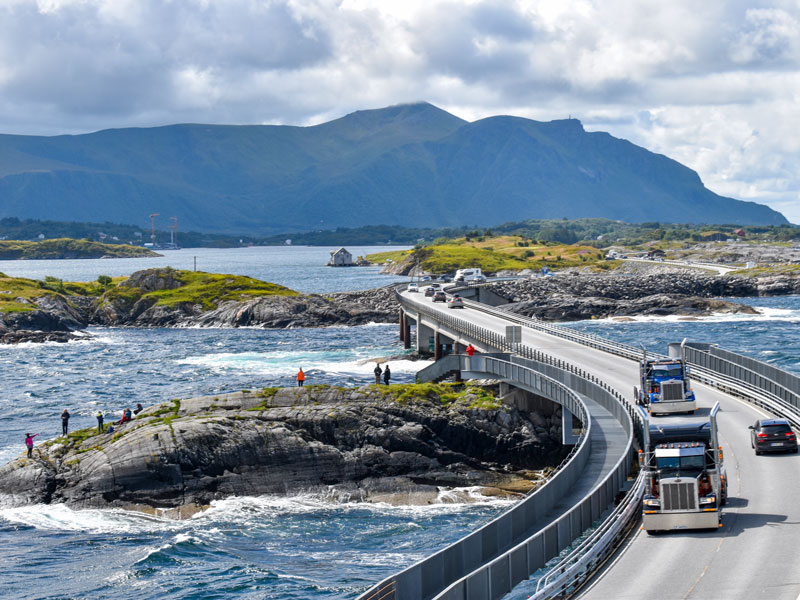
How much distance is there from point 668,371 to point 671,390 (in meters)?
0.83

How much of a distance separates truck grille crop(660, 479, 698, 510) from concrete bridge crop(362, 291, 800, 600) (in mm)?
870

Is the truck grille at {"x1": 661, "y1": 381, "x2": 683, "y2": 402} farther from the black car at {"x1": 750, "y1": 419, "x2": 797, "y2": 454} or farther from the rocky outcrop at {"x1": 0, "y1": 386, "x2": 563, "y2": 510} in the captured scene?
the rocky outcrop at {"x1": 0, "y1": 386, "x2": 563, "y2": 510}

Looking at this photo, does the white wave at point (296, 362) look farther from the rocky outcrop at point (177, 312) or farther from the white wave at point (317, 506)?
the white wave at point (317, 506)

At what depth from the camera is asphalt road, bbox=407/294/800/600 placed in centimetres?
2438

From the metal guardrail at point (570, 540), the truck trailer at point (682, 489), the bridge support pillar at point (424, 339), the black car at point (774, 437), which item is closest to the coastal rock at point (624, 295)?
the bridge support pillar at point (424, 339)

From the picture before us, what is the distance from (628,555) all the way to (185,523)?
25.7m

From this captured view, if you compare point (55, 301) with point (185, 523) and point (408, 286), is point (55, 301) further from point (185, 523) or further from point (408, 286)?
point (185, 523)

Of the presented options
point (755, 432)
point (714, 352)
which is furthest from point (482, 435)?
point (755, 432)

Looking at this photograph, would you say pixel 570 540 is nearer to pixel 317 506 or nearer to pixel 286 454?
pixel 317 506

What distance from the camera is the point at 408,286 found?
148m

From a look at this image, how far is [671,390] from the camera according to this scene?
143 ft

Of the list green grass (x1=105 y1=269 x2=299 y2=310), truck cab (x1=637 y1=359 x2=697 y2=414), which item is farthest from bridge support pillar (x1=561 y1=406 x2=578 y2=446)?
green grass (x1=105 y1=269 x2=299 y2=310)

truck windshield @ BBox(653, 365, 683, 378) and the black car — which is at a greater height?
truck windshield @ BBox(653, 365, 683, 378)

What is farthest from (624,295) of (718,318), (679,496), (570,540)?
(570,540)
